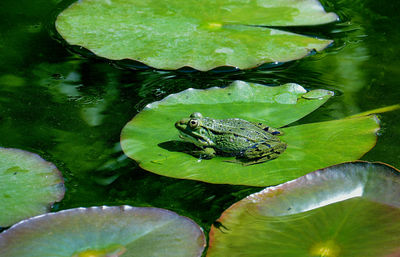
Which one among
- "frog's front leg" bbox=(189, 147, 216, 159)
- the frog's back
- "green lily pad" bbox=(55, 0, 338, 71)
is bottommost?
"frog's front leg" bbox=(189, 147, 216, 159)

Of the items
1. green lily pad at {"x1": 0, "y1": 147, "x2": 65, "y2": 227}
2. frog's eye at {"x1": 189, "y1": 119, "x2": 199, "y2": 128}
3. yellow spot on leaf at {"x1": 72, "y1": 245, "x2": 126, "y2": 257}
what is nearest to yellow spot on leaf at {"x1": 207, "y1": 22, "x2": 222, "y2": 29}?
frog's eye at {"x1": 189, "y1": 119, "x2": 199, "y2": 128}

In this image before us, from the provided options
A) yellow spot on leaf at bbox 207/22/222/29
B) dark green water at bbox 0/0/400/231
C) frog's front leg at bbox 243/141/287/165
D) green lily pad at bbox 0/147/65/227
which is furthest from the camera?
yellow spot on leaf at bbox 207/22/222/29

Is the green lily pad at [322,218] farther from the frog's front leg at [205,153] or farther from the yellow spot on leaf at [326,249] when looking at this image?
the frog's front leg at [205,153]

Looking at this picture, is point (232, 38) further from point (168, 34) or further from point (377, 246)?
point (377, 246)

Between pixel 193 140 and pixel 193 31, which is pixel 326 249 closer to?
pixel 193 140

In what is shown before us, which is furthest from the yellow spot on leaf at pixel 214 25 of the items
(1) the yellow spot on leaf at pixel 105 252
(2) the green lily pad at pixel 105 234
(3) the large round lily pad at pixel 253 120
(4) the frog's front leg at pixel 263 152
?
(1) the yellow spot on leaf at pixel 105 252

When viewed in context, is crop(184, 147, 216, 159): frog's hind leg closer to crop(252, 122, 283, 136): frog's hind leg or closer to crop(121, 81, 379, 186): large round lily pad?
crop(121, 81, 379, 186): large round lily pad
